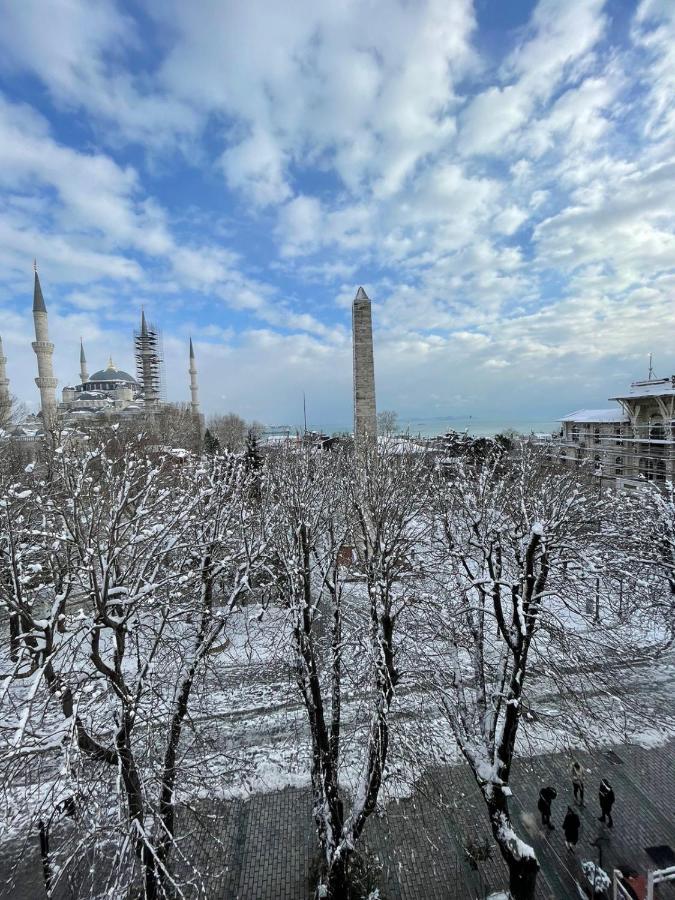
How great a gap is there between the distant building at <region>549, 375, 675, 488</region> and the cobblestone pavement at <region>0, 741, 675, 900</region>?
16589mm

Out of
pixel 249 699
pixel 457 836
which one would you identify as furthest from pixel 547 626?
pixel 249 699

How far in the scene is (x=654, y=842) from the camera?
8180 mm

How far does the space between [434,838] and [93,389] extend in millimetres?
99234

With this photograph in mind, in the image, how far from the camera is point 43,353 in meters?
44.8

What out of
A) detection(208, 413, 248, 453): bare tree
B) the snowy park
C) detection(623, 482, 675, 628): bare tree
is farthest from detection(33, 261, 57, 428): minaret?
detection(623, 482, 675, 628): bare tree

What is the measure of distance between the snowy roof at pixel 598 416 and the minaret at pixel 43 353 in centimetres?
4669

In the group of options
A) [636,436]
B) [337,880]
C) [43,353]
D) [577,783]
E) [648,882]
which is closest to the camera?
[648,882]

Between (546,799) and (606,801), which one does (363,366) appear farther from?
(606,801)

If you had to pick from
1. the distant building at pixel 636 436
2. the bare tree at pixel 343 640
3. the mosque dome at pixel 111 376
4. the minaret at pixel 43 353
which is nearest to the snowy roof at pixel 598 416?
the distant building at pixel 636 436

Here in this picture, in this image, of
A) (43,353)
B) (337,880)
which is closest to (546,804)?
(337,880)

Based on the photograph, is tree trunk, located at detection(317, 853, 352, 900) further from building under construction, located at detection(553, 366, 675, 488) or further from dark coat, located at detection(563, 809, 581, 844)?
building under construction, located at detection(553, 366, 675, 488)

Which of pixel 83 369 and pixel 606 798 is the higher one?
pixel 83 369

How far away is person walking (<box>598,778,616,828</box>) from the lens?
331 inches

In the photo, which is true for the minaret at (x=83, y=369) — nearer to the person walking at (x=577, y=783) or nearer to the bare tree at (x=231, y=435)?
the bare tree at (x=231, y=435)
